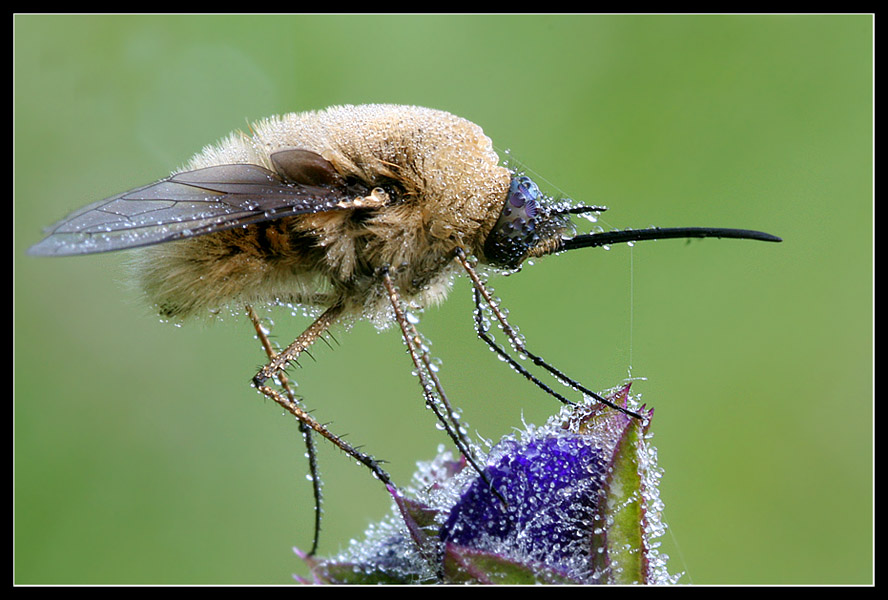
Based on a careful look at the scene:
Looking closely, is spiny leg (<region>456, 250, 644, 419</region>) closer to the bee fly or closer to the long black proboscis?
the bee fly

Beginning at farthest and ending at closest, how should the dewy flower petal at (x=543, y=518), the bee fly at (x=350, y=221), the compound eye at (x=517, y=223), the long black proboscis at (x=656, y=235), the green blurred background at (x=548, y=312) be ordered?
the green blurred background at (x=548, y=312) < the compound eye at (x=517, y=223) < the bee fly at (x=350, y=221) < the long black proboscis at (x=656, y=235) < the dewy flower petal at (x=543, y=518)

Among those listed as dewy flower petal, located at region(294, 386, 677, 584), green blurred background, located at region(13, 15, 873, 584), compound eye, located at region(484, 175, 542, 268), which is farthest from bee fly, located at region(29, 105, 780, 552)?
green blurred background, located at region(13, 15, 873, 584)

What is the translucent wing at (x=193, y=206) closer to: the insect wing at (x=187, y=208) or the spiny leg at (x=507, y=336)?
the insect wing at (x=187, y=208)

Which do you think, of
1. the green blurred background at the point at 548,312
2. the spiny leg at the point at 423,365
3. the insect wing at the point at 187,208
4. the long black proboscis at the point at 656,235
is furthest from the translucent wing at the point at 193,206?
the green blurred background at the point at 548,312

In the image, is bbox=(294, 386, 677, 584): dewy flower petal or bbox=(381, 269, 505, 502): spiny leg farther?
bbox=(381, 269, 505, 502): spiny leg

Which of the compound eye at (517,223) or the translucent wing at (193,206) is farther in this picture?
the compound eye at (517,223)

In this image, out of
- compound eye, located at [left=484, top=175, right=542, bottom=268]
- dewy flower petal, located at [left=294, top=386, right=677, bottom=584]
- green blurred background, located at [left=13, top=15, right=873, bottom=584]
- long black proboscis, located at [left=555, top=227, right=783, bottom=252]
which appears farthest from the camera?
green blurred background, located at [left=13, top=15, right=873, bottom=584]

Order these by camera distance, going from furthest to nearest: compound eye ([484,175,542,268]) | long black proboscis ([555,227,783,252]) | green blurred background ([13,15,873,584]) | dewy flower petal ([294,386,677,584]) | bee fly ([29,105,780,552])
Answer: green blurred background ([13,15,873,584])
compound eye ([484,175,542,268])
bee fly ([29,105,780,552])
long black proboscis ([555,227,783,252])
dewy flower petal ([294,386,677,584])
